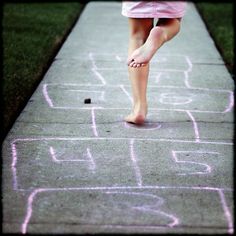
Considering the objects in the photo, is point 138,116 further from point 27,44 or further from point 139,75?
point 27,44

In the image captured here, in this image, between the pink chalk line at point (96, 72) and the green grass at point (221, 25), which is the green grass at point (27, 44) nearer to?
the pink chalk line at point (96, 72)

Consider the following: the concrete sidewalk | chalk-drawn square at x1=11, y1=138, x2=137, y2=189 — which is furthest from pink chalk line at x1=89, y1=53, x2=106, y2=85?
chalk-drawn square at x1=11, y1=138, x2=137, y2=189

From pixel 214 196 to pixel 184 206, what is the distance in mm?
207

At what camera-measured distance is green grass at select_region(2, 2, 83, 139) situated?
4.73 meters

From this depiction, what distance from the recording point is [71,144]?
377 centimetres

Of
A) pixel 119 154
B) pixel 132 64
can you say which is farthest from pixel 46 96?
pixel 119 154

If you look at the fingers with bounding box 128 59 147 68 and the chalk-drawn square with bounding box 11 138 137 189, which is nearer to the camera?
the chalk-drawn square with bounding box 11 138 137 189

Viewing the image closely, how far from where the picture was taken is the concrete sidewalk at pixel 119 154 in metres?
2.77

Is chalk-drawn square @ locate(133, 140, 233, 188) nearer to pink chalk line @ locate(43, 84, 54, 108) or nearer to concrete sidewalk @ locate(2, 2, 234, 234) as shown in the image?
concrete sidewalk @ locate(2, 2, 234, 234)

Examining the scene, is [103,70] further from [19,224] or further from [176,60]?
[19,224]

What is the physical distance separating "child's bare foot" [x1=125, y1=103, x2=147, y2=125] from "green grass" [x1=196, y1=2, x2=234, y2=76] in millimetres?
1929

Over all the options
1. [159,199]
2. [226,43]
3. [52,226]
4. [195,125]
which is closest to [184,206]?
[159,199]

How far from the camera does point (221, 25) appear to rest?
8258 millimetres

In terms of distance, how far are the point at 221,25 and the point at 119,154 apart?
16.5 feet
